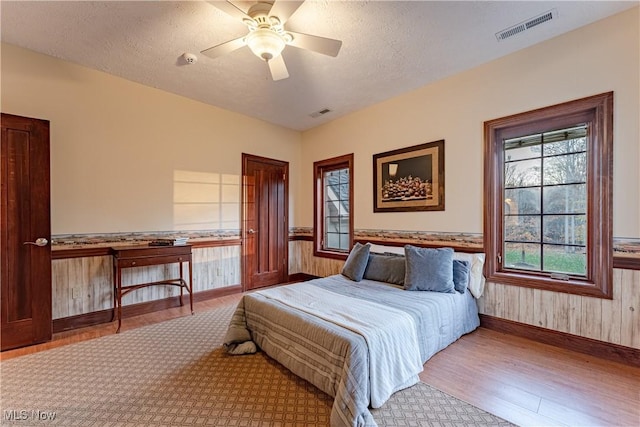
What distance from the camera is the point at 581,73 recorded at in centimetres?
242

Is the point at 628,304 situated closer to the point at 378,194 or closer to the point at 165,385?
the point at 378,194

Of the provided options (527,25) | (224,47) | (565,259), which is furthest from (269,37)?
(565,259)

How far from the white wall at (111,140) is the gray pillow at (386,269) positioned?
8.31 ft

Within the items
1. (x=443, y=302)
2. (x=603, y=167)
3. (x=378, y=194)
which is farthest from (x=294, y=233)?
(x=603, y=167)

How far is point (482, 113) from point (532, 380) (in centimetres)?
250

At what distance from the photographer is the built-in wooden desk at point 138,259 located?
9.69 ft

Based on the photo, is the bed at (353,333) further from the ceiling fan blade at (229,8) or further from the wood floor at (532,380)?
the ceiling fan blade at (229,8)

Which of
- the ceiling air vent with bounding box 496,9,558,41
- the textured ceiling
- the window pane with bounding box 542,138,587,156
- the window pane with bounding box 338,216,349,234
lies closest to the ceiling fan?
the textured ceiling

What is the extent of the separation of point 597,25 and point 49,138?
198 inches

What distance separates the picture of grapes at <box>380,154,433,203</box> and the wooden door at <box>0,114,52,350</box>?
377cm

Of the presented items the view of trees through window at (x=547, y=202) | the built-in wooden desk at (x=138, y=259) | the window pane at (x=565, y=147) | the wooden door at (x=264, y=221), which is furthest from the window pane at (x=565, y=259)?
the built-in wooden desk at (x=138, y=259)

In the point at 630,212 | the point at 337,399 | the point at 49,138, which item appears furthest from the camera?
the point at 49,138

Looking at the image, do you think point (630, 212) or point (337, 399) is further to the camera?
point (630, 212)

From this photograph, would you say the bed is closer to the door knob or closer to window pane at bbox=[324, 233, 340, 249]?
window pane at bbox=[324, 233, 340, 249]
